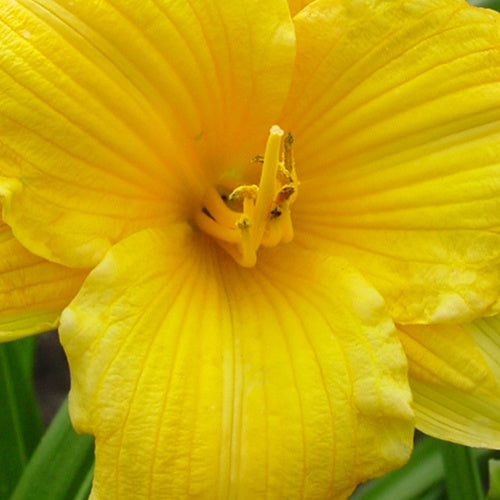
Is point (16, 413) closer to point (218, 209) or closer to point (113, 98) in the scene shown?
point (218, 209)

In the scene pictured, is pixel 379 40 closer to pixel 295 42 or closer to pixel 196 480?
pixel 295 42

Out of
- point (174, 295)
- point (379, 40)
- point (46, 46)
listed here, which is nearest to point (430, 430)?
point (174, 295)

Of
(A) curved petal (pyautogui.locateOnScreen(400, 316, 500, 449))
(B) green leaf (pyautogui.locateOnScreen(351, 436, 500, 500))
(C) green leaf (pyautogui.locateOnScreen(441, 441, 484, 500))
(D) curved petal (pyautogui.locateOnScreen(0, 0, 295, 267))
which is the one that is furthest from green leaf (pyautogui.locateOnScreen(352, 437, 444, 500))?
(D) curved petal (pyautogui.locateOnScreen(0, 0, 295, 267))

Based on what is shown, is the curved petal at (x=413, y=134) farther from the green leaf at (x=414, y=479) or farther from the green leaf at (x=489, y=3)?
the green leaf at (x=414, y=479)

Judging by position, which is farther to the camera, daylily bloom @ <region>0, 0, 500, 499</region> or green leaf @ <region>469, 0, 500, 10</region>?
green leaf @ <region>469, 0, 500, 10</region>

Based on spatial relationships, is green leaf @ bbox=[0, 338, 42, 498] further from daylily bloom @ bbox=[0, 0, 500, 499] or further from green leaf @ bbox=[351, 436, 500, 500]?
green leaf @ bbox=[351, 436, 500, 500]

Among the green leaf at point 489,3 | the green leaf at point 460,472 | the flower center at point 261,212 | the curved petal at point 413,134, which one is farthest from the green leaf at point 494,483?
the green leaf at point 489,3
